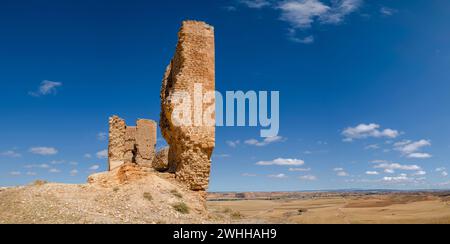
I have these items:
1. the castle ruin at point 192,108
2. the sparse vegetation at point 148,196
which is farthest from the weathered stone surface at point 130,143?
the sparse vegetation at point 148,196

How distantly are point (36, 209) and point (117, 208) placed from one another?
2097 millimetres

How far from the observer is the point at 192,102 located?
1590 cm

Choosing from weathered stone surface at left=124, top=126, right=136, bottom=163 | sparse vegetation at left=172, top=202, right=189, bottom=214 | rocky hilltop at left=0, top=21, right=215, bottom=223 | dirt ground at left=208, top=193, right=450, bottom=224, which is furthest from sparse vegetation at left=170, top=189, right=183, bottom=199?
weathered stone surface at left=124, top=126, right=136, bottom=163

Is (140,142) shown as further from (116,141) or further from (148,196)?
(148,196)

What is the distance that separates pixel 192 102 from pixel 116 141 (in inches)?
274

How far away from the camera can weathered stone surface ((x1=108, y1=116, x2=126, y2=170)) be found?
68.5ft

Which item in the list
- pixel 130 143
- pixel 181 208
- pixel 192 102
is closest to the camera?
pixel 181 208

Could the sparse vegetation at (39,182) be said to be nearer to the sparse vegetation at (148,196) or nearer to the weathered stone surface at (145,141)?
the sparse vegetation at (148,196)

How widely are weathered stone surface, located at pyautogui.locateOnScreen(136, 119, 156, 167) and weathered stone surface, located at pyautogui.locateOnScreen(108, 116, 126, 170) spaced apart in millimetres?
3138

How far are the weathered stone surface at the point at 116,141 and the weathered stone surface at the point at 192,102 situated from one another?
544 centimetres

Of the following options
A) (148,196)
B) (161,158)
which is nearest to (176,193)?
(148,196)

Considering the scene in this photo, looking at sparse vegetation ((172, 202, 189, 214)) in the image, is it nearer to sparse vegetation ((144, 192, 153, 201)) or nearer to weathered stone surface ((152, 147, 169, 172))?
sparse vegetation ((144, 192, 153, 201))

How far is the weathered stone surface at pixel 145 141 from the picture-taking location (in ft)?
80.4
